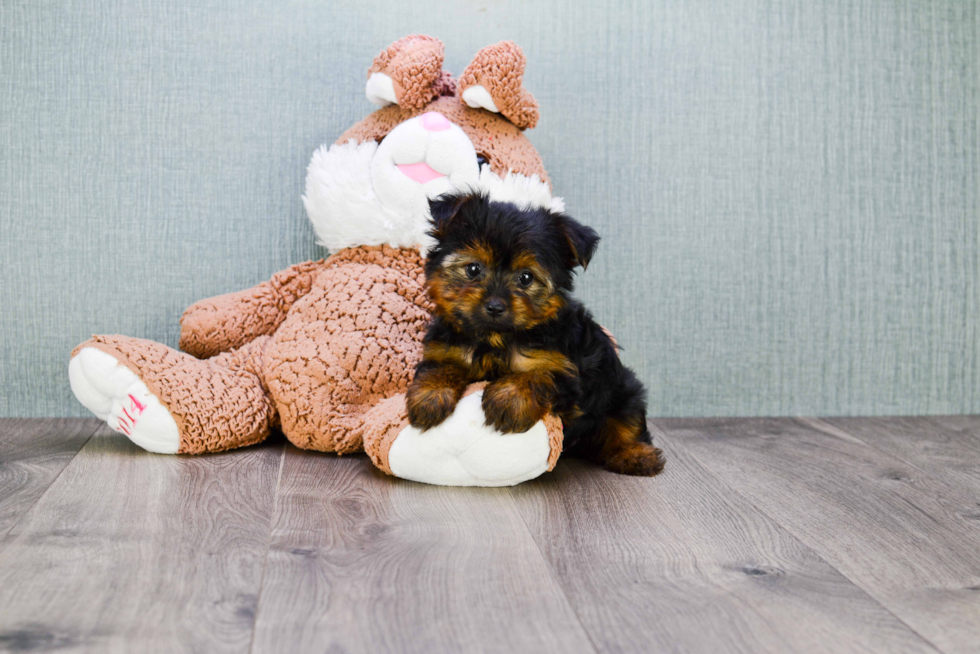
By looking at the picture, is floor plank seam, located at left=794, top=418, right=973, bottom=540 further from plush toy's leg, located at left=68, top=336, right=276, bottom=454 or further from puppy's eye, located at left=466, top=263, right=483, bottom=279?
plush toy's leg, located at left=68, top=336, right=276, bottom=454

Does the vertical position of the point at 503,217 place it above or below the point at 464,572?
above

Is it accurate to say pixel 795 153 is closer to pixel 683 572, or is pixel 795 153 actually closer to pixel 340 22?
pixel 340 22

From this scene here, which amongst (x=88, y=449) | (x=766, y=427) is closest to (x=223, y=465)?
(x=88, y=449)

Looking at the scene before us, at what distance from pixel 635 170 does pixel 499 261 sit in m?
1.16

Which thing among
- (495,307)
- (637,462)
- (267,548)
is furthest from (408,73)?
(267,548)

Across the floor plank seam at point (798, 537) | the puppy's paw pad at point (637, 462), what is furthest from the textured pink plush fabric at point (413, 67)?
the floor plank seam at point (798, 537)

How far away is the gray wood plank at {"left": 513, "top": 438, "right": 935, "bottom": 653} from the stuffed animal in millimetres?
238

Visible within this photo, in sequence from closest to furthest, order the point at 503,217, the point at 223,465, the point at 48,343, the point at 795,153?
the point at 503,217
the point at 223,465
the point at 48,343
the point at 795,153

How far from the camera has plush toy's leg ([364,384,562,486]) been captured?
189cm

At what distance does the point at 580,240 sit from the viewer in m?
1.91

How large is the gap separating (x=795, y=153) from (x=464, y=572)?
2.10 metres

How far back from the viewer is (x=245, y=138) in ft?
8.75

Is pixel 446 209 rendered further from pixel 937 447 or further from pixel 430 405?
pixel 937 447

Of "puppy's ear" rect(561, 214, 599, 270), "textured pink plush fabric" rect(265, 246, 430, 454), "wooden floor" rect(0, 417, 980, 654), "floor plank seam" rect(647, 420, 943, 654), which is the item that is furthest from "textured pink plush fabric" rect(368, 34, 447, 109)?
"floor plank seam" rect(647, 420, 943, 654)
